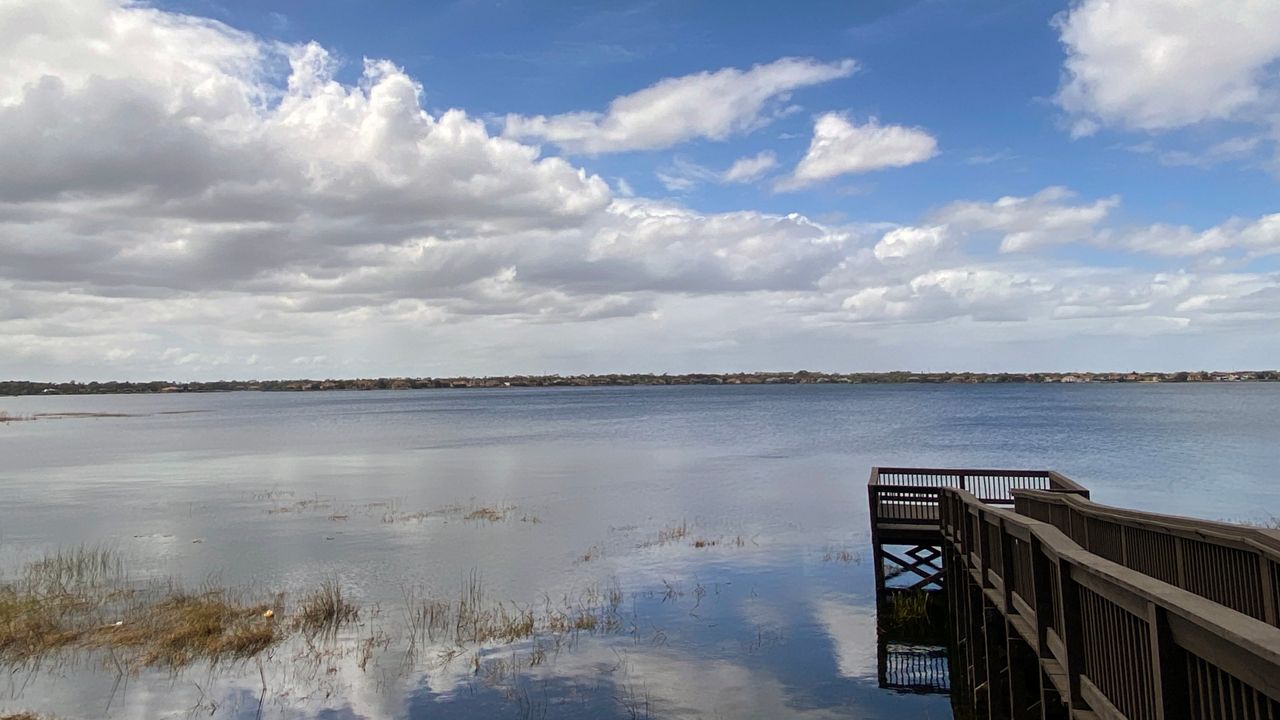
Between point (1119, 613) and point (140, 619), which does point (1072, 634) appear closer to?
point (1119, 613)

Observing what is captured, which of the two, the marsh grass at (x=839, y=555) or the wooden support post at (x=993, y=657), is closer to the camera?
the wooden support post at (x=993, y=657)

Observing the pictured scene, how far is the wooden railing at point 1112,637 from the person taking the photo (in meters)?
3.59

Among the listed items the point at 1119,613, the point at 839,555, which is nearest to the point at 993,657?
the point at 1119,613

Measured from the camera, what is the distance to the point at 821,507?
105ft

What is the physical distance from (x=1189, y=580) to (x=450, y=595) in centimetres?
1492

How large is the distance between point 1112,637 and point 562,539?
2131 centimetres

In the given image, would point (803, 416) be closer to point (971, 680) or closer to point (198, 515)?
point (198, 515)

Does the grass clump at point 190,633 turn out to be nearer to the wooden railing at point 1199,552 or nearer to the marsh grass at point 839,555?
the wooden railing at point 1199,552

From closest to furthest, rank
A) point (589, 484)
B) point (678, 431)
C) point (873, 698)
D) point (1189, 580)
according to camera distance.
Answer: point (1189, 580) < point (873, 698) < point (589, 484) < point (678, 431)

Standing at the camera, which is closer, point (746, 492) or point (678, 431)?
point (746, 492)

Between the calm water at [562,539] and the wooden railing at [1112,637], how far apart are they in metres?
3.34

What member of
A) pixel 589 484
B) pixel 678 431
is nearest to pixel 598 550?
pixel 589 484

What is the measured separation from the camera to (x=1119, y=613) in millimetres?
5414

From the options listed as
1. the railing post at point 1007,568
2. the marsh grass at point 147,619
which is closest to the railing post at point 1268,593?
the railing post at point 1007,568
